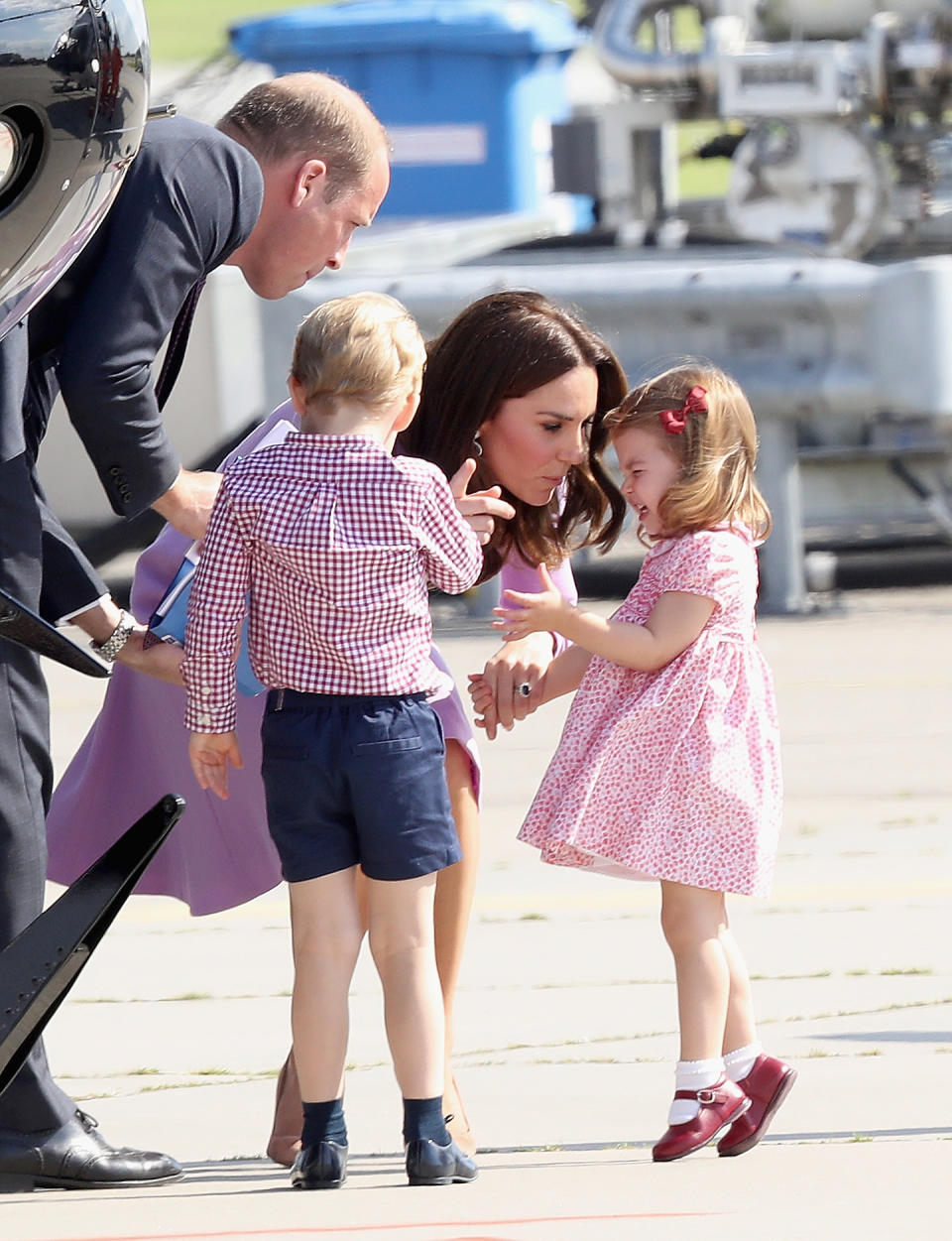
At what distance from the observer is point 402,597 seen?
3.50 metres

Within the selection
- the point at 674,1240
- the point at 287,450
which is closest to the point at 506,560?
the point at 287,450

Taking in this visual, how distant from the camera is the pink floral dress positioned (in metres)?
3.73

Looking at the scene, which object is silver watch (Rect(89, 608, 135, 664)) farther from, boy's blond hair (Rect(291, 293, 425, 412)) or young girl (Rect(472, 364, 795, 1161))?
young girl (Rect(472, 364, 795, 1161))

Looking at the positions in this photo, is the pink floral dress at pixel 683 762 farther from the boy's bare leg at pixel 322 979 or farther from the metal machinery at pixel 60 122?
the metal machinery at pixel 60 122

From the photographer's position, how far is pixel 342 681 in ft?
11.4

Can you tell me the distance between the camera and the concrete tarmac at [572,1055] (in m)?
3.30

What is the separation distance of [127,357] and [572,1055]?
5.51ft

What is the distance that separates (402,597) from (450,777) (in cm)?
47

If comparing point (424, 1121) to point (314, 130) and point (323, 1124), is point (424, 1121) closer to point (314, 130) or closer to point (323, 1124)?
point (323, 1124)

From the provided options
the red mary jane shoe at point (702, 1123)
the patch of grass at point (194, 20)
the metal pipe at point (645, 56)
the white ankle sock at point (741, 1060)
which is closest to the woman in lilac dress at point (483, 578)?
the red mary jane shoe at point (702, 1123)

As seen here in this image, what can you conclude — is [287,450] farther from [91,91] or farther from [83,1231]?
[83,1231]

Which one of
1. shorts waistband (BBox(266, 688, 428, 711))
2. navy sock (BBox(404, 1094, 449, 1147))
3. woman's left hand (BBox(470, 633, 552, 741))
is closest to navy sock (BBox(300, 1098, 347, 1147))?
navy sock (BBox(404, 1094, 449, 1147))

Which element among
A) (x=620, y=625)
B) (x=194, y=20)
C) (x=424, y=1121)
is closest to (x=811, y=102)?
(x=620, y=625)

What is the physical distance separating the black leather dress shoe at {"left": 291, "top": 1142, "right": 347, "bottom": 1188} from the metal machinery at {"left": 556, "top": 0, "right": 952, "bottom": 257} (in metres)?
8.80
